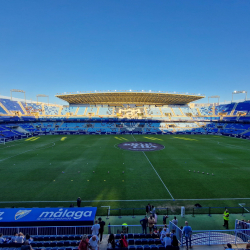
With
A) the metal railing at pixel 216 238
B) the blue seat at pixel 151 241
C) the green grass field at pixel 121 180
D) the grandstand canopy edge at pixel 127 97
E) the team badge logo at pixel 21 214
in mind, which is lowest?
the green grass field at pixel 121 180

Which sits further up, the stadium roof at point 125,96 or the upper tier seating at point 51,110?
the stadium roof at point 125,96

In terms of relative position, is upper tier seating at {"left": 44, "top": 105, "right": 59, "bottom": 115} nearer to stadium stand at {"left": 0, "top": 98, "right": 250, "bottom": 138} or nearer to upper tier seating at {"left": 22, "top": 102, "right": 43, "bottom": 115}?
stadium stand at {"left": 0, "top": 98, "right": 250, "bottom": 138}

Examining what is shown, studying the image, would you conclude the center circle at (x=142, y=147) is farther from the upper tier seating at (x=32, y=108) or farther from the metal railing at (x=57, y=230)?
the upper tier seating at (x=32, y=108)

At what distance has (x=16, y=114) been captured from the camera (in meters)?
68.4

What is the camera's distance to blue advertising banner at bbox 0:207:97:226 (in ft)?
28.7

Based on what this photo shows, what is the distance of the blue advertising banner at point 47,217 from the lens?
345 inches

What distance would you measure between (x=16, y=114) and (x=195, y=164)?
74.3 meters

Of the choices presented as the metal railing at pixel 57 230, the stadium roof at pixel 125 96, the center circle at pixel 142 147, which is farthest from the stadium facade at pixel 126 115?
the metal railing at pixel 57 230

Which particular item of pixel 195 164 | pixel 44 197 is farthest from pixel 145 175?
pixel 44 197

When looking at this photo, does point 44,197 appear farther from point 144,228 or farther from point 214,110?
point 214,110

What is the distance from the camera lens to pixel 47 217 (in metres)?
9.03

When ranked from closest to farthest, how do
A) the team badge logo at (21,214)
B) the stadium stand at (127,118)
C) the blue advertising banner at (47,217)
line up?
the blue advertising banner at (47,217) → the team badge logo at (21,214) → the stadium stand at (127,118)

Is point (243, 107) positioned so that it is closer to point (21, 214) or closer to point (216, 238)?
point (216, 238)

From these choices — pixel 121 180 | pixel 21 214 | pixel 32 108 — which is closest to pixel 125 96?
pixel 32 108
